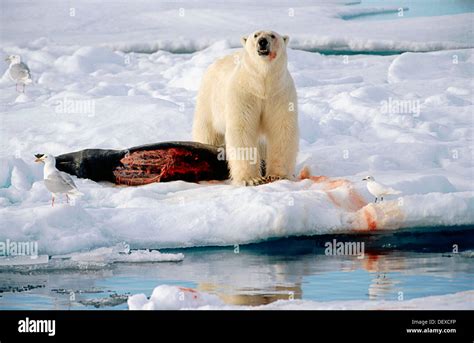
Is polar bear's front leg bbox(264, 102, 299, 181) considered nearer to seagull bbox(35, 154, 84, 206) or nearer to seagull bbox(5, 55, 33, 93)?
seagull bbox(35, 154, 84, 206)

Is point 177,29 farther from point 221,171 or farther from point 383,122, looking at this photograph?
point 221,171

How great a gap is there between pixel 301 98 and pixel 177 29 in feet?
12.2

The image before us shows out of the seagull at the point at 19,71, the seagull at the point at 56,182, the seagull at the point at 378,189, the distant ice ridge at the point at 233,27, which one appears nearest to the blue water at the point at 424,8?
the distant ice ridge at the point at 233,27

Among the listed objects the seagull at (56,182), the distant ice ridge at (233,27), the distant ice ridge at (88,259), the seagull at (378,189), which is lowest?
the distant ice ridge at (88,259)

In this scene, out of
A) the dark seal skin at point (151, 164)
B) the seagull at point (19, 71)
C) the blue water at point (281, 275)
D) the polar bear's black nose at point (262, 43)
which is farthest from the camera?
the seagull at point (19, 71)

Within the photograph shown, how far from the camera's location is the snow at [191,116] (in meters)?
8.09

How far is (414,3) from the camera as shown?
47.7 feet

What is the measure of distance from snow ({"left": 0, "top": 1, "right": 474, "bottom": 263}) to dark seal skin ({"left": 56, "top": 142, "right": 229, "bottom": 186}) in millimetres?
185

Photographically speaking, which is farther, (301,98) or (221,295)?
(301,98)

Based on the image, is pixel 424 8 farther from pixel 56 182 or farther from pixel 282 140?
pixel 56 182

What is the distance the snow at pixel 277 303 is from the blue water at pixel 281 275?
130mm

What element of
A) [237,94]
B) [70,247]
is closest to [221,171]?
[237,94]

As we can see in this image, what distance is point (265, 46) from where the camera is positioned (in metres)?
8.96

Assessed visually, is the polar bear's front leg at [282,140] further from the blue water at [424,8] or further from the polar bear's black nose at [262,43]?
the blue water at [424,8]
